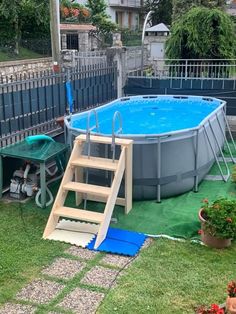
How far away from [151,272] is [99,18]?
2599 cm

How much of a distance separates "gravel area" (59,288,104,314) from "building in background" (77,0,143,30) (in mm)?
36342

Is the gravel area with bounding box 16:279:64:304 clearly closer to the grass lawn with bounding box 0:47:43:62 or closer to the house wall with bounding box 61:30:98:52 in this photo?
the grass lawn with bounding box 0:47:43:62

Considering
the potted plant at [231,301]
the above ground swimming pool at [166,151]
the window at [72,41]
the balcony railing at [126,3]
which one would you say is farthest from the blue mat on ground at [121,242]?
the balcony railing at [126,3]

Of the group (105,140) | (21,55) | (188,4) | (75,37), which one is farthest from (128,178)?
(75,37)

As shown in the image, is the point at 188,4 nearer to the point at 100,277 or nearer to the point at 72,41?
the point at 72,41

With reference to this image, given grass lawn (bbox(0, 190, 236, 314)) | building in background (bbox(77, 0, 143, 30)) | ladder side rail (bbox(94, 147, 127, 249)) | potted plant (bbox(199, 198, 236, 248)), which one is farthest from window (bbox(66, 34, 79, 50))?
potted plant (bbox(199, 198, 236, 248))

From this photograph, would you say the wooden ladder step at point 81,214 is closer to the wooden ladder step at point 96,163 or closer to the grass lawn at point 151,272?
the grass lawn at point 151,272

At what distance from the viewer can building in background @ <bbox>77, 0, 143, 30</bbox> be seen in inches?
1495

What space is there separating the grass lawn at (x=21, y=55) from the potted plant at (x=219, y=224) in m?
19.5

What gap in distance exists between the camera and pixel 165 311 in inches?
146

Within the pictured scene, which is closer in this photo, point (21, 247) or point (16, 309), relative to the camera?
point (16, 309)

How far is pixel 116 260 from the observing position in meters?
4.64

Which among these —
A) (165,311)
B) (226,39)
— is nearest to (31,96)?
(165,311)

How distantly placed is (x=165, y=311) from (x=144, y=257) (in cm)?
100
